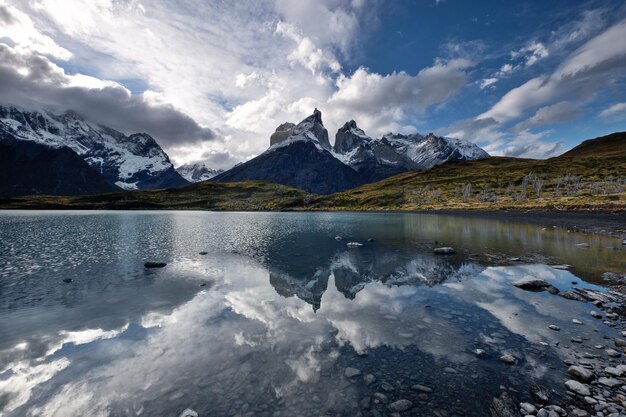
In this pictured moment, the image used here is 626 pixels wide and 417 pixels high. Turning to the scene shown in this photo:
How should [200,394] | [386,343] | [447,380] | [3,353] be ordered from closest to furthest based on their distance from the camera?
[200,394] < [447,380] < [3,353] < [386,343]

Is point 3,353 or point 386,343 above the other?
point 3,353

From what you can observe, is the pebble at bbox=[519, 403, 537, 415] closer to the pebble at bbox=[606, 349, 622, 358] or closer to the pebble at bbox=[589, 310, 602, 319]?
the pebble at bbox=[606, 349, 622, 358]

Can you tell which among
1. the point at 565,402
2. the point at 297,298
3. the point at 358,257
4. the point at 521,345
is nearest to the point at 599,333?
the point at 521,345

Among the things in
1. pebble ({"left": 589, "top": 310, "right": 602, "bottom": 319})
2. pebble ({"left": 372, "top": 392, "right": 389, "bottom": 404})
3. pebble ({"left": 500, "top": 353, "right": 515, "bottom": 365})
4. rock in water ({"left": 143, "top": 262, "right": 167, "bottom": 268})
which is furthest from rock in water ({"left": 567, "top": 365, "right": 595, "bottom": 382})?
rock in water ({"left": 143, "top": 262, "right": 167, "bottom": 268})

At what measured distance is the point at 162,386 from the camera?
44.5 feet

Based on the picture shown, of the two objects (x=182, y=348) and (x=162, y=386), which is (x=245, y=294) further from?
(x=162, y=386)

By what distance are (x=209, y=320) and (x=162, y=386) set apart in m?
8.15

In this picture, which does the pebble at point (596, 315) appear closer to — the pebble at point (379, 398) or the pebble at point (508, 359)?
the pebble at point (508, 359)

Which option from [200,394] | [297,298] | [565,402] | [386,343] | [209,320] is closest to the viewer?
[565,402]

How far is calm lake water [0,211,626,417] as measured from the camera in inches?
503

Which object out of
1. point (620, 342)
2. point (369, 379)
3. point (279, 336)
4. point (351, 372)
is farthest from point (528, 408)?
point (279, 336)

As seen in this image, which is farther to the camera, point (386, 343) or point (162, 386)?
point (386, 343)

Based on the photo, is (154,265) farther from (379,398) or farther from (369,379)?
(379,398)

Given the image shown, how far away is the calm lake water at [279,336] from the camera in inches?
503
